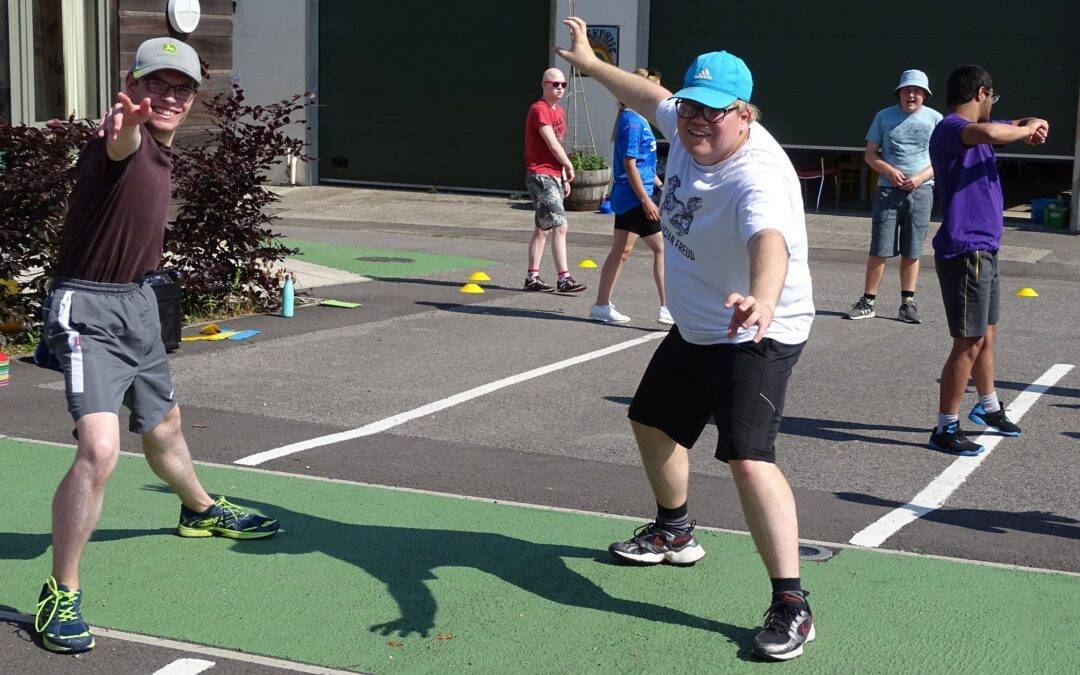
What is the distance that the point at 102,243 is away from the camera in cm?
452

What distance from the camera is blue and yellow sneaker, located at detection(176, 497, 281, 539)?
5.33 m

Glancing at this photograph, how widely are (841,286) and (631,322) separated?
3.40 metres

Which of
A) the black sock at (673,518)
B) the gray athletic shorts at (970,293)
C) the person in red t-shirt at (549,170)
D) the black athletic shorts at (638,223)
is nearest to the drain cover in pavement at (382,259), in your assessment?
the person in red t-shirt at (549,170)

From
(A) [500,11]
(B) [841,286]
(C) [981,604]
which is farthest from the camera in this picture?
(A) [500,11]

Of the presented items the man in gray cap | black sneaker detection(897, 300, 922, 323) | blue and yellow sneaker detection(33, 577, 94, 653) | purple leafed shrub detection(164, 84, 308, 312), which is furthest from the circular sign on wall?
blue and yellow sneaker detection(33, 577, 94, 653)

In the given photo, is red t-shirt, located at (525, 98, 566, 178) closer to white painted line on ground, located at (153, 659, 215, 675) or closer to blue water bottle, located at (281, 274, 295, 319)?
blue water bottle, located at (281, 274, 295, 319)

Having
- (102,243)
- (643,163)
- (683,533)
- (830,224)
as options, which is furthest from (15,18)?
(830,224)

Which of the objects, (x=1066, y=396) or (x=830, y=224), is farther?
(x=830, y=224)

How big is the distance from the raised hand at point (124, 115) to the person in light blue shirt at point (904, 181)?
786cm

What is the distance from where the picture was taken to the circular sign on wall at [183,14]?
1166 centimetres

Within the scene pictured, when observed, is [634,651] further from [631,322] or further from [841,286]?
[841,286]

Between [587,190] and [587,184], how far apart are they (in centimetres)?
10

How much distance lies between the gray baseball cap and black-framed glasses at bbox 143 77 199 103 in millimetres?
50

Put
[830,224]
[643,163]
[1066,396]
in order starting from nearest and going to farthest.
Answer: [1066,396]
[643,163]
[830,224]
